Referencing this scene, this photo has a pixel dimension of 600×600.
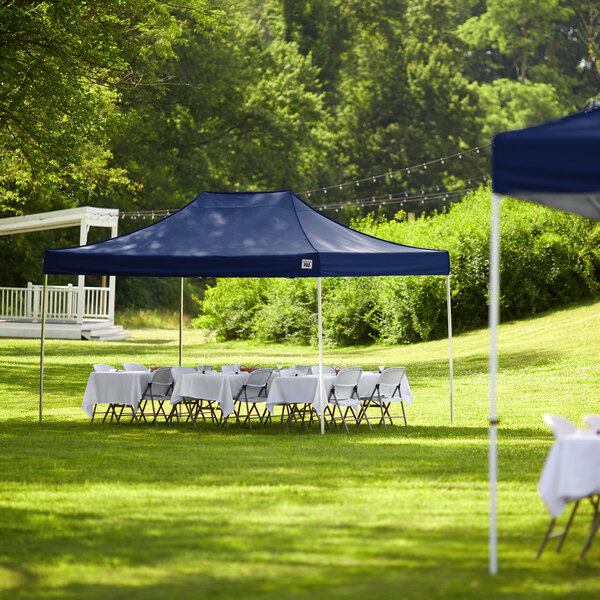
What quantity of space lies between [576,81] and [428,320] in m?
33.0

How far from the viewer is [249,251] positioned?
11.4 m

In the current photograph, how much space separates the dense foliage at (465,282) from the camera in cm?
2431

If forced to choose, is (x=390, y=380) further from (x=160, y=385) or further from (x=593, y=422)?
(x=593, y=422)

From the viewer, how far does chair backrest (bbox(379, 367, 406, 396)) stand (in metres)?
11.8

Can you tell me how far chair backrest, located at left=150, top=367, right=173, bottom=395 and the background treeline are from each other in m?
12.4

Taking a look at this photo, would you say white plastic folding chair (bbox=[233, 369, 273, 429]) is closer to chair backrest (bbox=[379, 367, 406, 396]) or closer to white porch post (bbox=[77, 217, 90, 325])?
chair backrest (bbox=[379, 367, 406, 396])

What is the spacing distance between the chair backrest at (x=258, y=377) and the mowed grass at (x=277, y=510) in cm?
63

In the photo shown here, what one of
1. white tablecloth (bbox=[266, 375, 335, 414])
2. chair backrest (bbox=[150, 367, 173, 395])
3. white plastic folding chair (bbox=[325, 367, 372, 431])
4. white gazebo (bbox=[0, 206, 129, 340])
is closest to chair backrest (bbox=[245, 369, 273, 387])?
white tablecloth (bbox=[266, 375, 335, 414])

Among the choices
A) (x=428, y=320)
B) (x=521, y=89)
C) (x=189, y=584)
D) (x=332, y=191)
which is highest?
(x=521, y=89)

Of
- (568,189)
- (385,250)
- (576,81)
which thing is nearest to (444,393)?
(385,250)

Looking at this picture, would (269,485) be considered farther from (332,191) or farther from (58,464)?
(332,191)

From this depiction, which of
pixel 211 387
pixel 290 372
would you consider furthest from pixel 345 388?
pixel 211 387

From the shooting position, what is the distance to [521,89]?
50781 millimetres

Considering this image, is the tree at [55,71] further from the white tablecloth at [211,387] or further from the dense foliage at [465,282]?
the dense foliage at [465,282]
